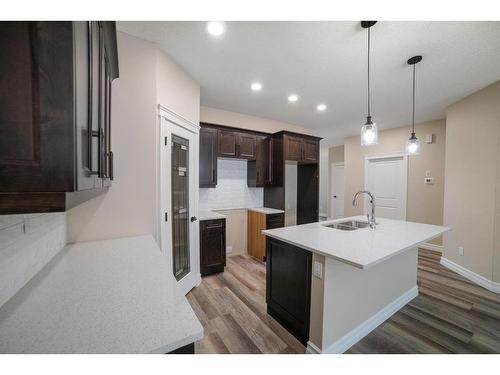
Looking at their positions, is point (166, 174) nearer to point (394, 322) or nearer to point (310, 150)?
point (394, 322)

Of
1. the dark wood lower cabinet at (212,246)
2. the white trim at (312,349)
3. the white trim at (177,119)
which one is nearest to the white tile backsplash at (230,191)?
the dark wood lower cabinet at (212,246)

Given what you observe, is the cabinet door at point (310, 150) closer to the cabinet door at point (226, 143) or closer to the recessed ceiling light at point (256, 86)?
the cabinet door at point (226, 143)

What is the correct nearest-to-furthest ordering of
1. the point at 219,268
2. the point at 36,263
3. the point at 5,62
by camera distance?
the point at 5,62, the point at 36,263, the point at 219,268

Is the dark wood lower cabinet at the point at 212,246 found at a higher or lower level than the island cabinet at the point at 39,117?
lower

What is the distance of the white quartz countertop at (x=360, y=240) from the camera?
1370 millimetres

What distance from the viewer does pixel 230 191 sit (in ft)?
12.3

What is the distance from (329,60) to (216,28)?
119cm

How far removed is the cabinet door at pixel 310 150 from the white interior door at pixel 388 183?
1862mm

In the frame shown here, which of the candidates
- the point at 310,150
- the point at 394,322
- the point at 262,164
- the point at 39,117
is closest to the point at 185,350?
the point at 39,117

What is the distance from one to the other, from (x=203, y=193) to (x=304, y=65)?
7.79ft

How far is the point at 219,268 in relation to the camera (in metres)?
3.09

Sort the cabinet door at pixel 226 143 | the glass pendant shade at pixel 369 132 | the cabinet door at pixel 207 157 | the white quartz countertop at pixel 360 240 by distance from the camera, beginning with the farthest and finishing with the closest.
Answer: the cabinet door at pixel 226 143
the cabinet door at pixel 207 157
the glass pendant shade at pixel 369 132
the white quartz countertop at pixel 360 240
